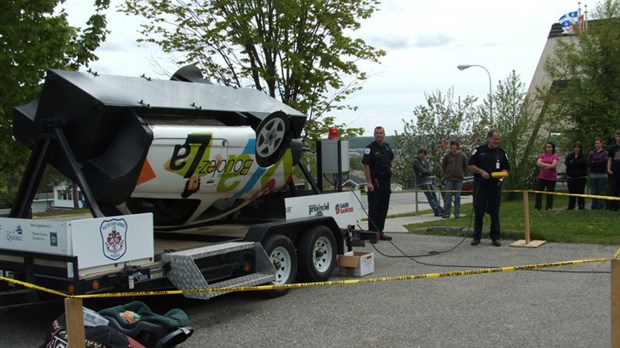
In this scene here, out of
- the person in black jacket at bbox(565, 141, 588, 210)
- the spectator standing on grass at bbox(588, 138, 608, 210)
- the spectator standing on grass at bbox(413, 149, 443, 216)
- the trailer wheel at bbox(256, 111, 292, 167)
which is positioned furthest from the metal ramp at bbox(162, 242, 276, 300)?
the person in black jacket at bbox(565, 141, 588, 210)

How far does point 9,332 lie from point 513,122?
17.5 meters

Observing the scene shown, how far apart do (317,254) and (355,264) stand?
0.61 metres

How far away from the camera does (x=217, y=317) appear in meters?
6.65

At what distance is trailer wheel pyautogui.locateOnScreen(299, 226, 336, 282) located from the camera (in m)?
7.86

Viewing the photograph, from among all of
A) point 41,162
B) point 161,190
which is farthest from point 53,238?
point 161,190

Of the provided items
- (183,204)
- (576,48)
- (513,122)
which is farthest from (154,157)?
(576,48)

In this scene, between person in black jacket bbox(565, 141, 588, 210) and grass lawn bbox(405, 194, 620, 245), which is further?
person in black jacket bbox(565, 141, 588, 210)

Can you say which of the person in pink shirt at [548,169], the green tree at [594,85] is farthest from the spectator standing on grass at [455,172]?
the green tree at [594,85]

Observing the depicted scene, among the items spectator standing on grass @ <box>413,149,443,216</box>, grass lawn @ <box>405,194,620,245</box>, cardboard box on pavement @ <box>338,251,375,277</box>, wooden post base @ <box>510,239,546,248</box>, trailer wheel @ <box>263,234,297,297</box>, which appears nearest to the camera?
trailer wheel @ <box>263,234,297,297</box>

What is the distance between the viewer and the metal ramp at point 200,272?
6.21 meters

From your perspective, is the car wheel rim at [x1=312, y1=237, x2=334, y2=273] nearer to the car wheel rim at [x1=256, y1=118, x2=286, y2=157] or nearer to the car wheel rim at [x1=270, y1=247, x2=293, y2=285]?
the car wheel rim at [x1=270, y1=247, x2=293, y2=285]

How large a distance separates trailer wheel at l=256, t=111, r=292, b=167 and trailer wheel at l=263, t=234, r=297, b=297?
106 cm

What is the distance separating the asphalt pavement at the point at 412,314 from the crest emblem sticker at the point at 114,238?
3.40 feet

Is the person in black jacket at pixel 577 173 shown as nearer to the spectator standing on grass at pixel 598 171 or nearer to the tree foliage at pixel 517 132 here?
the spectator standing on grass at pixel 598 171
